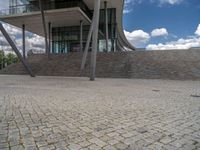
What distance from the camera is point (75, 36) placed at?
41.8 m

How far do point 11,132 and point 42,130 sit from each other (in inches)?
22.5

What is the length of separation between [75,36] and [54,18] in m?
7.11

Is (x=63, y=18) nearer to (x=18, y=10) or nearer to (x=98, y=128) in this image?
(x=18, y=10)

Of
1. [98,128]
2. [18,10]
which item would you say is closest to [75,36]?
[18,10]

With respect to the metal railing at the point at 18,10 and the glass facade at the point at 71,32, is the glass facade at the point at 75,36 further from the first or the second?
the metal railing at the point at 18,10

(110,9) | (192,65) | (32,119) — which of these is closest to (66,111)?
(32,119)

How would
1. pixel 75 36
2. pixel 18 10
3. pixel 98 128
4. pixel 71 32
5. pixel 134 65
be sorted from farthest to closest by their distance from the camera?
1. pixel 75 36
2. pixel 71 32
3. pixel 18 10
4. pixel 134 65
5. pixel 98 128

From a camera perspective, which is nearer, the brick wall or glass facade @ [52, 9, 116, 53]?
the brick wall

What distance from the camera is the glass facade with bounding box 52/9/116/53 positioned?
4062cm

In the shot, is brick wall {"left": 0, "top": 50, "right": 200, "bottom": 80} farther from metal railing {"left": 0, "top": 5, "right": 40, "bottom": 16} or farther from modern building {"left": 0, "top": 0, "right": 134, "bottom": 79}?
→ metal railing {"left": 0, "top": 5, "right": 40, "bottom": 16}

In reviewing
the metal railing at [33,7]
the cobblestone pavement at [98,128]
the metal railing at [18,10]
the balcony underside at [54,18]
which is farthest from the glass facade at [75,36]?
the cobblestone pavement at [98,128]

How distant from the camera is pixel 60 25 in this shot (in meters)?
40.7

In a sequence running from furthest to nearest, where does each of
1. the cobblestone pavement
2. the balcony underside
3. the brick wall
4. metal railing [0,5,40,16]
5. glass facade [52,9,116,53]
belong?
glass facade [52,9,116,53] → metal railing [0,5,40,16] → the balcony underside → the brick wall → the cobblestone pavement

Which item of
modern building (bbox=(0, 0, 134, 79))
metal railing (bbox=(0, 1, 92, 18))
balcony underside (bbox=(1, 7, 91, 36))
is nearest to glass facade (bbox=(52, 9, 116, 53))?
modern building (bbox=(0, 0, 134, 79))
